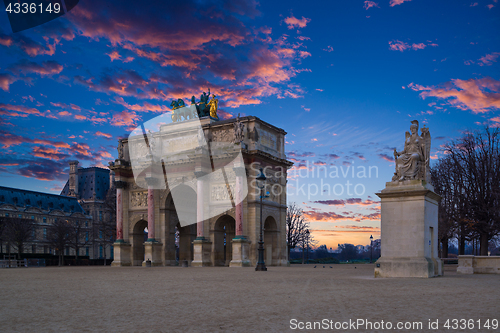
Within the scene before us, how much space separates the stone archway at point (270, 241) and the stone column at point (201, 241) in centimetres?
569

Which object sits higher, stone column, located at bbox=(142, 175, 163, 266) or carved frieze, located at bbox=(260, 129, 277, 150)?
carved frieze, located at bbox=(260, 129, 277, 150)

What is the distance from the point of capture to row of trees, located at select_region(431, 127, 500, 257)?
131 feet

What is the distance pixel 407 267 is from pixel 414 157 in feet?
15.1

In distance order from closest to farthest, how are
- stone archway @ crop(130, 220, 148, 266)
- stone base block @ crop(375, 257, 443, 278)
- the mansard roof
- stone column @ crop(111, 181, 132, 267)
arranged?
stone base block @ crop(375, 257, 443, 278), stone column @ crop(111, 181, 132, 267), stone archway @ crop(130, 220, 148, 266), the mansard roof

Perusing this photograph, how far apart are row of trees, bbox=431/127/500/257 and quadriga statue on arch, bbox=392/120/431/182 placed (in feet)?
70.0

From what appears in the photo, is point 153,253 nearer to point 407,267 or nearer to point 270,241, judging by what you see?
point 270,241

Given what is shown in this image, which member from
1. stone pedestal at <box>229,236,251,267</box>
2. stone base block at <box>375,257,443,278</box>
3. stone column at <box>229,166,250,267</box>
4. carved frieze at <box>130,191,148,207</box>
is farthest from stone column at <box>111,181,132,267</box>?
stone base block at <box>375,257,443,278</box>

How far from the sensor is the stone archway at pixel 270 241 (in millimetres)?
46906

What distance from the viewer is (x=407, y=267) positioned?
19.8 metres

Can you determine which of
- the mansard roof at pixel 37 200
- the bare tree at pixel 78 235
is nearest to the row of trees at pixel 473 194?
the bare tree at pixel 78 235

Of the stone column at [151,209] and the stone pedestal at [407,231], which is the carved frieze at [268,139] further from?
the stone pedestal at [407,231]

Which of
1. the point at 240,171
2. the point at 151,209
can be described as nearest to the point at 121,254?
the point at 151,209

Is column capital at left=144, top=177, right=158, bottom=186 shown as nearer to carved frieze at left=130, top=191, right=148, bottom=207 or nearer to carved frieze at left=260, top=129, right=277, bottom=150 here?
carved frieze at left=130, top=191, right=148, bottom=207

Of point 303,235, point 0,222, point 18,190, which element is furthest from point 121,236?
point 18,190
